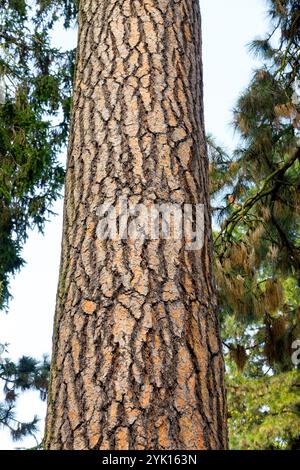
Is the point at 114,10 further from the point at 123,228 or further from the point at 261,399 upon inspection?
the point at 261,399

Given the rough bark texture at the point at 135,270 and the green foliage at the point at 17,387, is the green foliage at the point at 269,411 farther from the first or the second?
the rough bark texture at the point at 135,270

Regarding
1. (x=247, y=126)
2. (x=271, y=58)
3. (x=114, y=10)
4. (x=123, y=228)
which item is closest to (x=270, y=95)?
(x=247, y=126)

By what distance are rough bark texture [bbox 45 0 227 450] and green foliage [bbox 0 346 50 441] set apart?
9.51 meters

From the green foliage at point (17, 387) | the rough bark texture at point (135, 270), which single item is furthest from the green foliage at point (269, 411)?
the rough bark texture at point (135, 270)

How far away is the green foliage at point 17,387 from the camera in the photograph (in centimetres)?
1097

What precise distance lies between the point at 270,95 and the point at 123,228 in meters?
4.65

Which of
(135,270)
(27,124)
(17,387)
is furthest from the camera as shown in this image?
(17,387)

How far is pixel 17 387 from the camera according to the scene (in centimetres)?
1098

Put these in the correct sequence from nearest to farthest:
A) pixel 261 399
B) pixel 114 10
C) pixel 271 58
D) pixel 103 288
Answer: pixel 103 288, pixel 114 10, pixel 271 58, pixel 261 399

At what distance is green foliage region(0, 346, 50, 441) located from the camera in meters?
11.0

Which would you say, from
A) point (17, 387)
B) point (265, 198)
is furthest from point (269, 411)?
point (265, 198)

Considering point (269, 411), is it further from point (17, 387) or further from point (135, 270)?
point (135, 270)

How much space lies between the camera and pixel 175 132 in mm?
1868

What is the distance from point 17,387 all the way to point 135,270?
32.9ft
